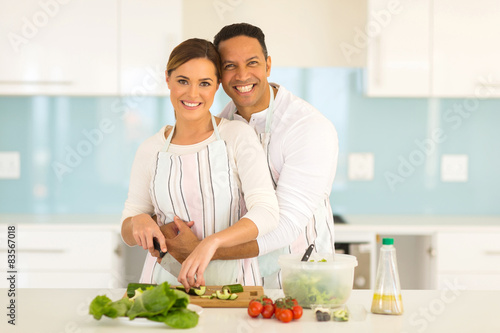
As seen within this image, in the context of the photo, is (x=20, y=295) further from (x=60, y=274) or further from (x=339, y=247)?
(x=339, y=247)

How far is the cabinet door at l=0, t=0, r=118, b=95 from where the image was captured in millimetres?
3010

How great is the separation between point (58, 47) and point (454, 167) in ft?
7.63

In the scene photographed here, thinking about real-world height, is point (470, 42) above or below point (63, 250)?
above

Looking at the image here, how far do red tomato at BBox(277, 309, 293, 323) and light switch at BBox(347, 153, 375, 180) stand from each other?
224cm

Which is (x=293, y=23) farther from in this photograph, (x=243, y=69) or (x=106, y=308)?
(x=106, y=308)

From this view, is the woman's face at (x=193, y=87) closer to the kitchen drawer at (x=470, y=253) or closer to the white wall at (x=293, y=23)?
the white wall at (x=293, y=23)

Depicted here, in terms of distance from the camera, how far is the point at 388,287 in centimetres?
131

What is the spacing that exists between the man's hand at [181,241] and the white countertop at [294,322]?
8.5 inches

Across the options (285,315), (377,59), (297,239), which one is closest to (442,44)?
(377,59)

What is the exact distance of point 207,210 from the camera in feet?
5.62

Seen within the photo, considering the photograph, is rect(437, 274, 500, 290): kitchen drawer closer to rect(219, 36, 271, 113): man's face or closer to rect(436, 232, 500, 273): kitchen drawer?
rect(436, 232, 500, 273): kitchen drawer

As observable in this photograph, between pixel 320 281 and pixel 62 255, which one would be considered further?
pixel 62 255

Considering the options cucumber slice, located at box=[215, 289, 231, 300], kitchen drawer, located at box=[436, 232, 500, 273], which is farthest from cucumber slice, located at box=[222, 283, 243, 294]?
kitchen drawer, located at box=[436, 232, 500, 273]

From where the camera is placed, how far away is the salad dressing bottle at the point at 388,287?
4.28ft
